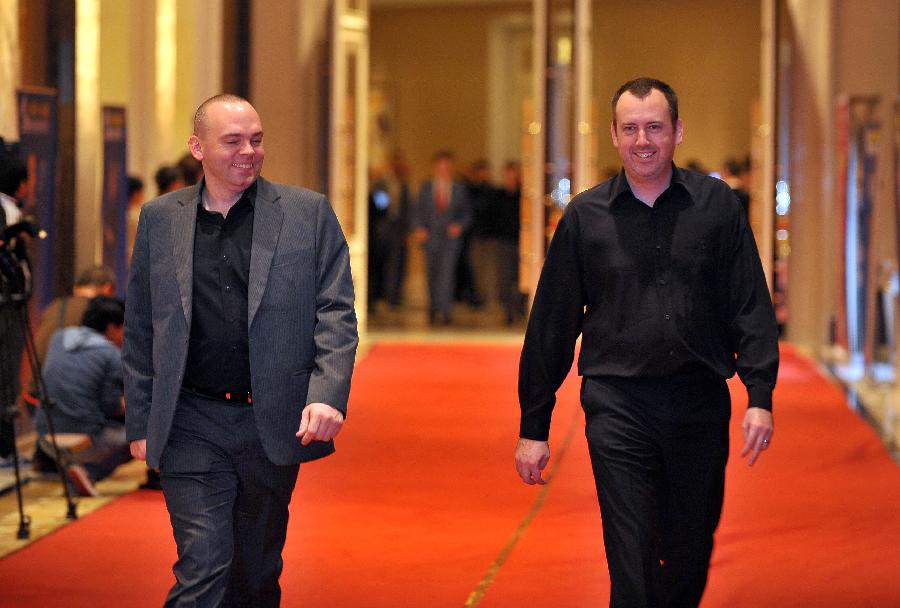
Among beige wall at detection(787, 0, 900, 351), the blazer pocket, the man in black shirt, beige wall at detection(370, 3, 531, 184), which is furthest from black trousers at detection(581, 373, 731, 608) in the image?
beige wall at detection(370, 3, 531, 184)

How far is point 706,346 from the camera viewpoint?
3.47 meters

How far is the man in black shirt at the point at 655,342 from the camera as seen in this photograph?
344 centimetres

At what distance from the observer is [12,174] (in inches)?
249

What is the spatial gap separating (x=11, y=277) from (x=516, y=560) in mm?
2162

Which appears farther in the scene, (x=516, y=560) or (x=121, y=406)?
(x=121, y=406)

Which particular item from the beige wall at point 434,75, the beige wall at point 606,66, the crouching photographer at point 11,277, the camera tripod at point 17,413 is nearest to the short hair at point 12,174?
the crouching photographer at point 11,277

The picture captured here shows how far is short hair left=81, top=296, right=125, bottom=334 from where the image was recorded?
22.2 feet

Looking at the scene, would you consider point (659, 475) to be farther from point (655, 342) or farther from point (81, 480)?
point (81, 480)

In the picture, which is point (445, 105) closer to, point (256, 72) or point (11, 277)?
point (256, 72)

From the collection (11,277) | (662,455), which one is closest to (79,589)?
(11,277)

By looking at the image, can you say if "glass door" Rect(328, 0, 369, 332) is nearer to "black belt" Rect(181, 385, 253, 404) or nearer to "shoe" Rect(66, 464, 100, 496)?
"shoe" Rect(66, 464, 100, 496)

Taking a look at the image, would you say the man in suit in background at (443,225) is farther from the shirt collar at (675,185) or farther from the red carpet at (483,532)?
the shirt collar at (675,185)

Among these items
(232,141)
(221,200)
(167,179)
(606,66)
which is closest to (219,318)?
(221,200)

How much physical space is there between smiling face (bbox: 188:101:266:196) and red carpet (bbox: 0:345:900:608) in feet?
5.84
